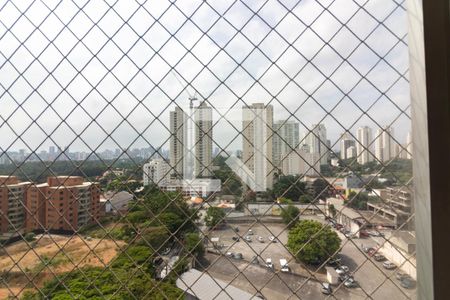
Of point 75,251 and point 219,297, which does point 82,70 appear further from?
point 219,297

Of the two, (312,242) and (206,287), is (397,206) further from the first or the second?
(206,287)

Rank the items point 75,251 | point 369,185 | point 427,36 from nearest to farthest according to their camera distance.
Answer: point 427,36 → point 369,185 → point 75,251

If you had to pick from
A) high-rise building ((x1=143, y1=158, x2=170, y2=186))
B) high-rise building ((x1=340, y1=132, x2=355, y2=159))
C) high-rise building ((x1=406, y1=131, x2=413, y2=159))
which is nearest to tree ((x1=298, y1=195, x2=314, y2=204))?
high-rise building ((x1=340, y1=132, x2=355, y2=159))

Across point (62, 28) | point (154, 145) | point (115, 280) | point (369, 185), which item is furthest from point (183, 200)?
point (62, 28)

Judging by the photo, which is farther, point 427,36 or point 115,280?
point 115,280

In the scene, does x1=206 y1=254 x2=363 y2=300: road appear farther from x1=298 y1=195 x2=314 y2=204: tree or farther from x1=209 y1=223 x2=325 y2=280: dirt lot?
x1=298 y1=195 x2=314 y2=204: tree

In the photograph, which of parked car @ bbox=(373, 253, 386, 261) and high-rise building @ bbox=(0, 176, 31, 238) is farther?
high-rise building @ bbox=(0, 176, 31, 238)

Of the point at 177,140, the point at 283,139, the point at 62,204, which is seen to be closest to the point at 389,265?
the point at 283,139
